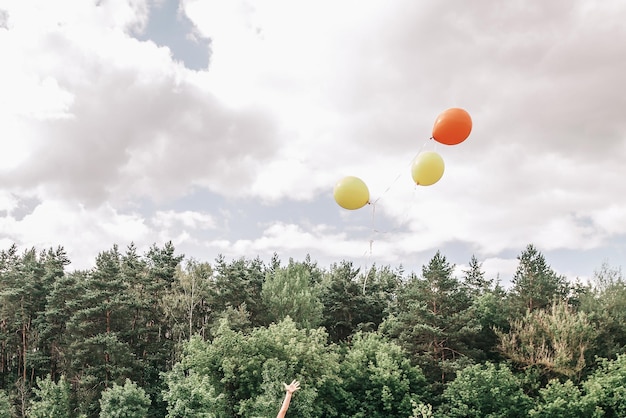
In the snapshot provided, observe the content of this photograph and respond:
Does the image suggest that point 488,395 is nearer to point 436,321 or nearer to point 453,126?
point 436,321

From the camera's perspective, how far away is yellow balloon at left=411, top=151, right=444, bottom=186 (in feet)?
31.2

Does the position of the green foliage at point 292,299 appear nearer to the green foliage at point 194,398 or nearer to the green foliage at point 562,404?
the green foliage at point 194,398

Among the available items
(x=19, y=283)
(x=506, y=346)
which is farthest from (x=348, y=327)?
(x=19, y=283)

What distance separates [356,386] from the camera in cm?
2362

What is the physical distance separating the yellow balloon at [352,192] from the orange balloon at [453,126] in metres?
1.67

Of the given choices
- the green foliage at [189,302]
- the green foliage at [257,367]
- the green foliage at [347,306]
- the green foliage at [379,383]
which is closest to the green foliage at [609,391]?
the green foliage at [379,383]

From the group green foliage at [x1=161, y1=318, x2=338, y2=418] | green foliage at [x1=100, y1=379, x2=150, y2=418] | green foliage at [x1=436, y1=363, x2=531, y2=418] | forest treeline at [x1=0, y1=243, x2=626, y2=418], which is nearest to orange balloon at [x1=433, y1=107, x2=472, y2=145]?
forest treeline at [x1=0, y1=243, x2=626, y2=418]

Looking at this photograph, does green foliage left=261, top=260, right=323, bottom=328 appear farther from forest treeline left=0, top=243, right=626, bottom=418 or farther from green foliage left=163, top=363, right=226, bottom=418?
green foliage left=163, top=363, right=226, bottom=418

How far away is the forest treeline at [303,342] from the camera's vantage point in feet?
68.8

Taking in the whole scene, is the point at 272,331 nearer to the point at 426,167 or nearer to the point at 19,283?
the point at 426,167

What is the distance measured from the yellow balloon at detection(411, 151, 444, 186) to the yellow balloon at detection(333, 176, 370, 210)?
1.04 m

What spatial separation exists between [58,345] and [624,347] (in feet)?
104

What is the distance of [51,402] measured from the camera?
24766 mm

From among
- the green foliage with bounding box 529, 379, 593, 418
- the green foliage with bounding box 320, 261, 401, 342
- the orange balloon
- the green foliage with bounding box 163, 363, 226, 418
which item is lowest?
the green foliage with bounding box 529, 379, 593, 418
